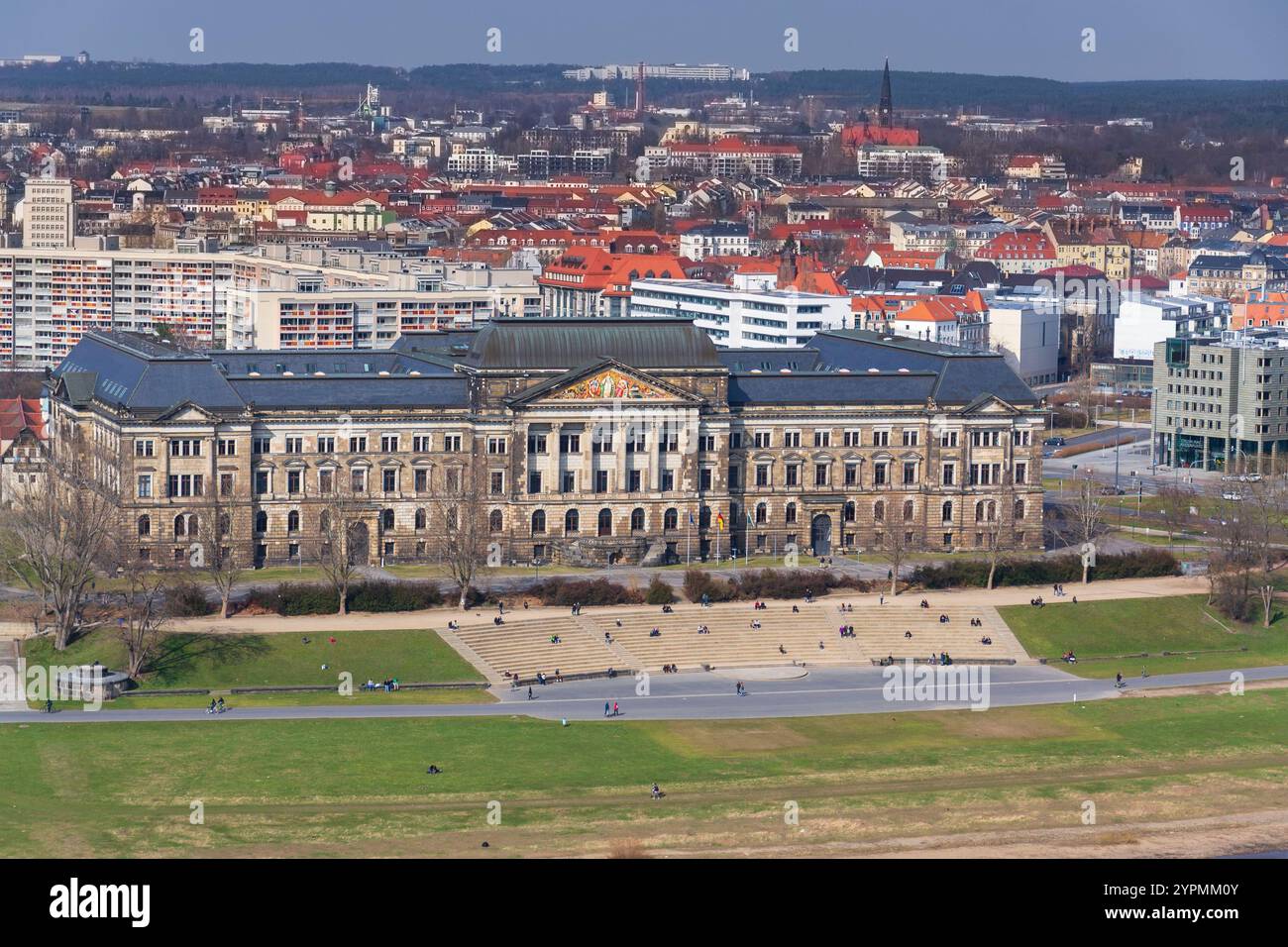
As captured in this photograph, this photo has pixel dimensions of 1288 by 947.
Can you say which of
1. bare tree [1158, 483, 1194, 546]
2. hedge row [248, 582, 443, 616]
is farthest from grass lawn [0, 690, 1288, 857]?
bare tree [1158, 483, 1194, 546]

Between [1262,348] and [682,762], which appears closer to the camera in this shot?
[682,762]

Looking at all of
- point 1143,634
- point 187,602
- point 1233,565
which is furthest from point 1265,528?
point 187,602

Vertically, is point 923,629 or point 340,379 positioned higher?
point 340,379

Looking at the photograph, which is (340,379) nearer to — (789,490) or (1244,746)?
(789,490)

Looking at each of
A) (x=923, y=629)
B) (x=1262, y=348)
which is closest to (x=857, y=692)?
(x=923, y=629)

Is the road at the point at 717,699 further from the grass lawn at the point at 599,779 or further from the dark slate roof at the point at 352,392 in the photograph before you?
the dark slate roof at the point at 352,392

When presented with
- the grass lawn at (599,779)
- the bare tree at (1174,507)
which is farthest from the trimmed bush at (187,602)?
the bare tree at (1174,507)

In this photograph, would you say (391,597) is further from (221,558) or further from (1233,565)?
(1233,565)
